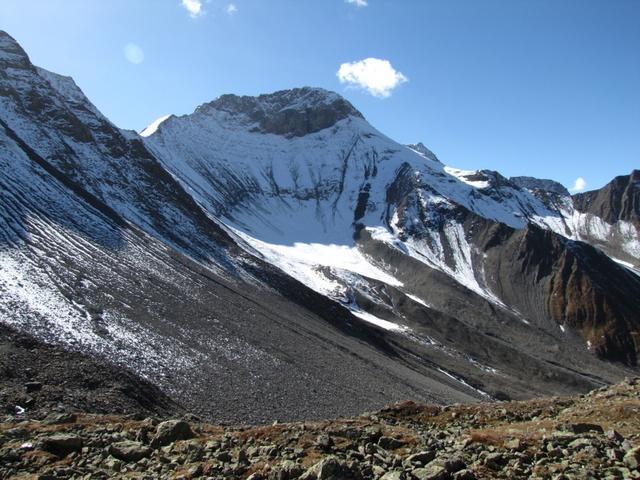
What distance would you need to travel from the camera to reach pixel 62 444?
17.1 m

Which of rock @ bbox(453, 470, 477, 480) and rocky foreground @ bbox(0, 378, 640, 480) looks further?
rocky foreground @ bbox(0, 378, 640, 480)

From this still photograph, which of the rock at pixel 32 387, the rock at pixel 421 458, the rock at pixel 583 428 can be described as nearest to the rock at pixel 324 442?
the rock at pixel 421 458

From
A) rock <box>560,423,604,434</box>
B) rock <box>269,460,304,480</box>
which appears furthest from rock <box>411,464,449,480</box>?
rock <box>560,423,604,434</box>

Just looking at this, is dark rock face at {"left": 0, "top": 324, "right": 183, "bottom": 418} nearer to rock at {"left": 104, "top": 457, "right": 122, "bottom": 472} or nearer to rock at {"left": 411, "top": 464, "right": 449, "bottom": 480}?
rock at {"left": 104, "top": 457, "right": 122, "bottom": 472}

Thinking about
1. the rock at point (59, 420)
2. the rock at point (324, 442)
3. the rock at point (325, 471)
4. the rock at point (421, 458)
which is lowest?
the rock at point (59, 420)

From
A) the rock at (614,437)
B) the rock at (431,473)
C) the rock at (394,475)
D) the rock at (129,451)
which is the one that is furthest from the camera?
the rock at (129,451)

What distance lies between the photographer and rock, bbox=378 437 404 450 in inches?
615

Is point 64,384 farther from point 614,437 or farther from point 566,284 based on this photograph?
point 566,284

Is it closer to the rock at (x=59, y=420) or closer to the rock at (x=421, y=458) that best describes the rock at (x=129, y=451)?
the rock at (x=59, y=420)

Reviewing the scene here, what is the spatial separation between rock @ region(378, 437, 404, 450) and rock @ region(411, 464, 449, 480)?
305 cm

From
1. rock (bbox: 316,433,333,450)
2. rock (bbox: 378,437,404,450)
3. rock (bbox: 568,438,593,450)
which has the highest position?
rock (bbox: 568,438,593,450)

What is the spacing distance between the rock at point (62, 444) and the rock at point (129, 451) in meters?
1.38

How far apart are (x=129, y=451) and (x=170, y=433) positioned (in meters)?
1.87

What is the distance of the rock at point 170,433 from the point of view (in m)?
17.6
